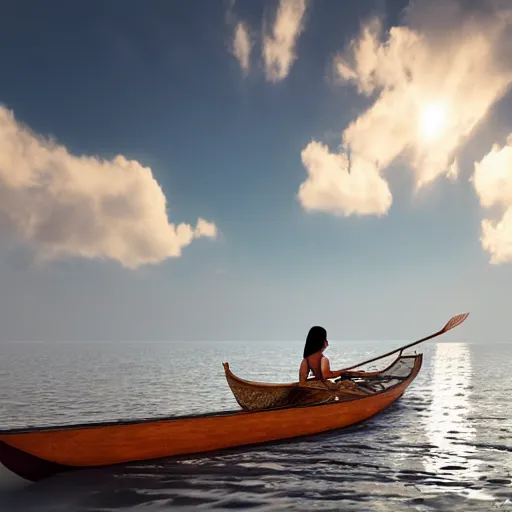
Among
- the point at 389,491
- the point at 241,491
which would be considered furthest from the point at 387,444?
the point at 241,491

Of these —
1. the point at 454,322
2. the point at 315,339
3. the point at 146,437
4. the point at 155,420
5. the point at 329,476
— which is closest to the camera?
the point at 329,476

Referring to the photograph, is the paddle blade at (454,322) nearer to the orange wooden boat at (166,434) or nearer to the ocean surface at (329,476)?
the ocean surface at (329,476)

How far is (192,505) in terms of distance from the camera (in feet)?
23.2

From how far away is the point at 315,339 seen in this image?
40.4 feet

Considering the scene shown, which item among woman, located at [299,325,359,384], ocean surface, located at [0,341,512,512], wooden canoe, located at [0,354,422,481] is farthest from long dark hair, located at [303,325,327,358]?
ocean surface, located at [0,341,512,512]

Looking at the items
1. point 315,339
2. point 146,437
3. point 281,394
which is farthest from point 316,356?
point 146,437

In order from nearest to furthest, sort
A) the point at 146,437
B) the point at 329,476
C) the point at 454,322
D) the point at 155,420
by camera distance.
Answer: the point at 329,476, the point at 146,437, the point at 155,420, the point at 454,322

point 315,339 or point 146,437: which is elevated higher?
point 315,339

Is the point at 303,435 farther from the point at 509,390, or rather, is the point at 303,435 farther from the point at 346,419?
the point at 509,390

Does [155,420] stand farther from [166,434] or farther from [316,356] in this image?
[316,356]

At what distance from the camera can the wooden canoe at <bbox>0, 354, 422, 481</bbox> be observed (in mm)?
8016

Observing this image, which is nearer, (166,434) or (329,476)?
(329,476)

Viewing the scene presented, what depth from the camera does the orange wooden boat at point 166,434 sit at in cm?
804

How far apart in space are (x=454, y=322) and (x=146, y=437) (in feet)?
44.6
